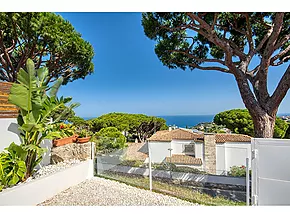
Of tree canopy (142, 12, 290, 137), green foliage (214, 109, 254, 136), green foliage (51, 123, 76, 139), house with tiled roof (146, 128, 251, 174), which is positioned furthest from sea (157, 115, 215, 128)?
green foliage (51, 123, 76, 139)

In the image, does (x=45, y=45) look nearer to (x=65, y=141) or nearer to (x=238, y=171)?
(x=65, y=141)

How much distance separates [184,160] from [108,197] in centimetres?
161

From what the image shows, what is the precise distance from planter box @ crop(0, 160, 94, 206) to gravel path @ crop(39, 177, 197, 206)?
0.33 feet

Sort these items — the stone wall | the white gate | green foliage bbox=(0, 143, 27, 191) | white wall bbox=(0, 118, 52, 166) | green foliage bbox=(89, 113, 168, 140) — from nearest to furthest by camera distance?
the white gate, green foliage bbox=(0, 143, 27, 191), white wall bbox=(0, 118, 52, 166), the stone wall, green foliage bbox=(89, 113, 168, 140)

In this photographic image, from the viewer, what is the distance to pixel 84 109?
748 cm

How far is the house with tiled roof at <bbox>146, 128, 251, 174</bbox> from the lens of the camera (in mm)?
3379

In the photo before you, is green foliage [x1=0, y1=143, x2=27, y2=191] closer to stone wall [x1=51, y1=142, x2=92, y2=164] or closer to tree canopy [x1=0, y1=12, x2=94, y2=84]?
stone wall [x1=51, y1=142, x2=92, y2=164]

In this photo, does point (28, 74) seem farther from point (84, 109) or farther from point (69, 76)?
point (69, 76)

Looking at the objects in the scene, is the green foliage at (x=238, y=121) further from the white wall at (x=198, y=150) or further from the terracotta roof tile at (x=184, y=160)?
the terracotta roof tile at (x=184, y=160)

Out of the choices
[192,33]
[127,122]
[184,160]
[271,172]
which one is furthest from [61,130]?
[127,122]

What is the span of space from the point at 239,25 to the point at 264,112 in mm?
2685

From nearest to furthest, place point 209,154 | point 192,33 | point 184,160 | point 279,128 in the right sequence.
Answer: point 184,160
point 209,154
point 192,33
point 279,128

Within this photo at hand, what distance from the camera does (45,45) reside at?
6395mm

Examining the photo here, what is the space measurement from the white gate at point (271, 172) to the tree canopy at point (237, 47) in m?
2.23
